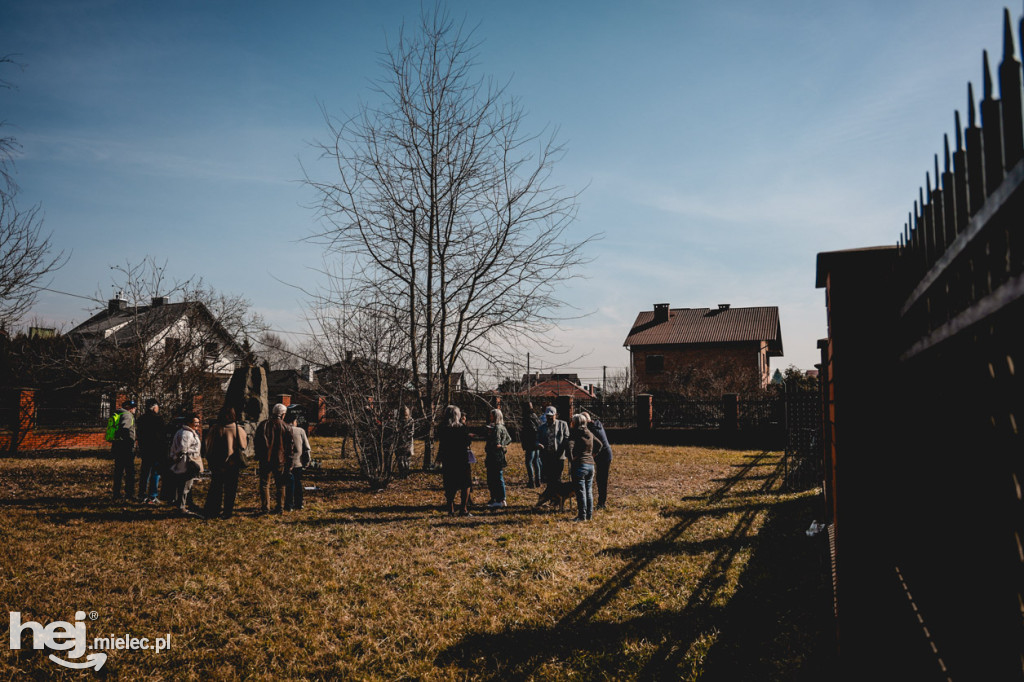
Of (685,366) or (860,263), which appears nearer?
(860,263)

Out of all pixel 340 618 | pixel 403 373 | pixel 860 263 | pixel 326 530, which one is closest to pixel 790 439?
pixel 403 373

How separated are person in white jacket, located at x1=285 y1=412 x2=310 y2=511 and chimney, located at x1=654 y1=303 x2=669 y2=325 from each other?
3693 centimetres

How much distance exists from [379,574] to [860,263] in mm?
5635

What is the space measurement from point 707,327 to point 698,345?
240cm

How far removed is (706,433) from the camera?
22562 mm

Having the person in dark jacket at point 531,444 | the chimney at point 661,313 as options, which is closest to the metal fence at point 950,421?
the person in dark jacket at point 531,444

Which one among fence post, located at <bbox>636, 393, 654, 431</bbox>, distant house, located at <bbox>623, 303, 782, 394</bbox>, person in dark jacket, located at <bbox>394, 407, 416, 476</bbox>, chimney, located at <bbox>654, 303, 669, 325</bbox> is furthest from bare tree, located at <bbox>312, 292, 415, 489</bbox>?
chimney, located at <bbox>654, 303, 669, 325</bbox>

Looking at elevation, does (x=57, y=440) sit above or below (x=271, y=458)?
below

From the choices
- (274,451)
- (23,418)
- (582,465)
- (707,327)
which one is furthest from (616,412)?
(23,418)

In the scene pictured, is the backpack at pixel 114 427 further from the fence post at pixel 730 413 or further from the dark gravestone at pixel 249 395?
the fence post at pixel 730 413

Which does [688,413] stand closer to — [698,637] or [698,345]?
[698,345]

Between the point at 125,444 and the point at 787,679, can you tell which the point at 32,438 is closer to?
the point at 125,444

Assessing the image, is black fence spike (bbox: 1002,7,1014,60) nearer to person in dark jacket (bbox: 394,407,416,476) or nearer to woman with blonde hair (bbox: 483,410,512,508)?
woman with blonde hair (bbox: 483,410,512,508)

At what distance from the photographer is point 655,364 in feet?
135
